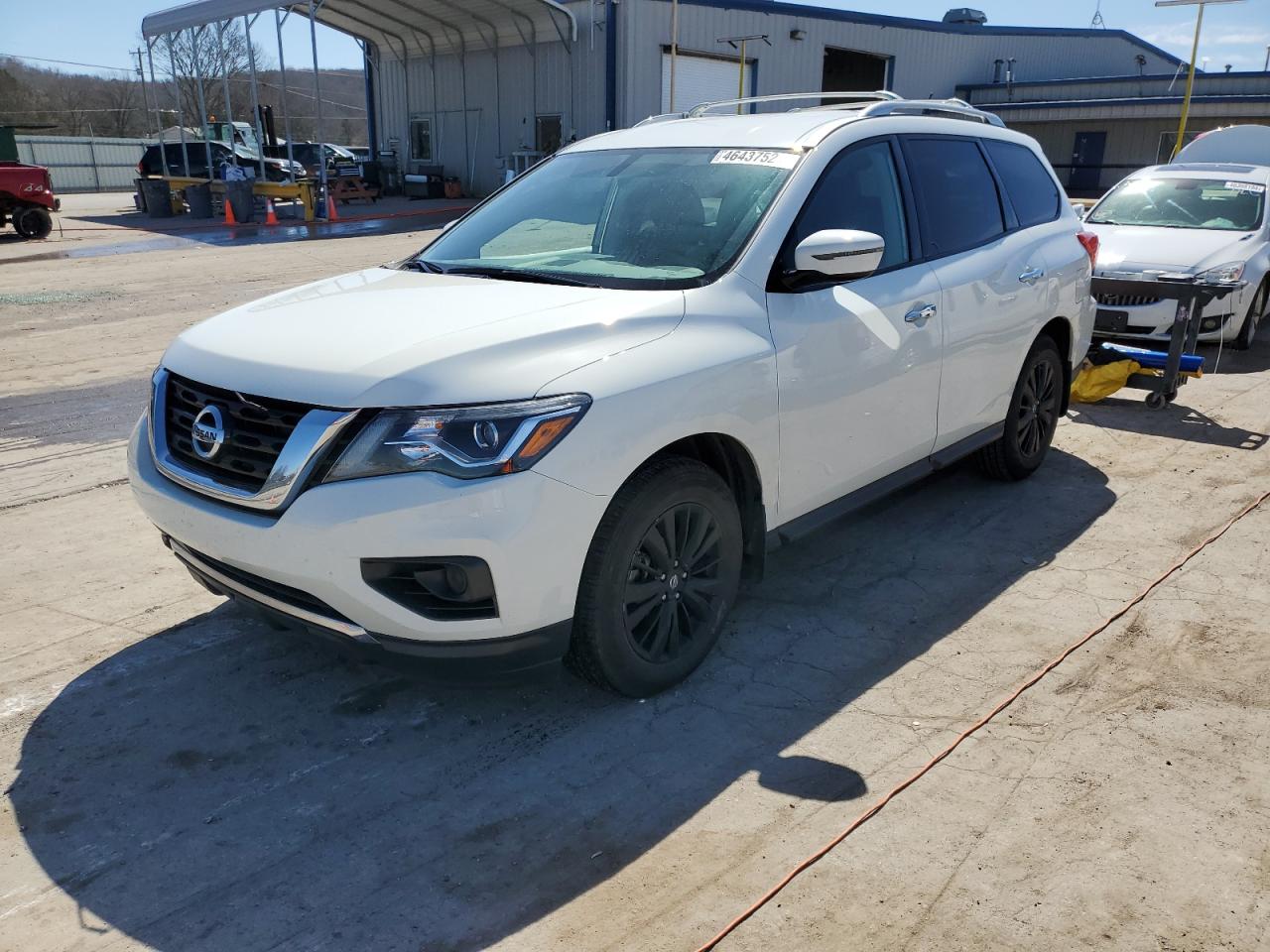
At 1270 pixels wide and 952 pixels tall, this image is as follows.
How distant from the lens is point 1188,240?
32.2ft

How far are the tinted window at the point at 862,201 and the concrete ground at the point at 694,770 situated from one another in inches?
60.4

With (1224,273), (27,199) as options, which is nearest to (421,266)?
(1224,273)

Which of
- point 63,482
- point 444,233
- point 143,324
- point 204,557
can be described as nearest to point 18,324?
point 143,324

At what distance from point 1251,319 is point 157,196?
24610 mm

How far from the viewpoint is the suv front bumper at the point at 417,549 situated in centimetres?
287

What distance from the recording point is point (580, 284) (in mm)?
3736

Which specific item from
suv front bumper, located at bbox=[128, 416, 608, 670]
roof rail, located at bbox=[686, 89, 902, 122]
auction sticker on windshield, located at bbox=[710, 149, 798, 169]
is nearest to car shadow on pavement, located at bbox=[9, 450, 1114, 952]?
suv front bumper, located at bbox=[128, 416, 608, 670]

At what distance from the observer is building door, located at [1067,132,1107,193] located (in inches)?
1500

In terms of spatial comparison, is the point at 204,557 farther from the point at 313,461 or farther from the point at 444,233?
the point at 444,233

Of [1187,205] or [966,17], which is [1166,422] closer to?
[1187,205]

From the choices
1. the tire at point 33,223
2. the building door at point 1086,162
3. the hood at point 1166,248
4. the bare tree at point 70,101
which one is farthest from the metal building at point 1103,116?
the bare tree at point 70,101

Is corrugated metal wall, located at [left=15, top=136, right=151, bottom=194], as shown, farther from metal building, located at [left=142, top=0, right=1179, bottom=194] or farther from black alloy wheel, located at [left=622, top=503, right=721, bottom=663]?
black alloy wheel, located at [left=622, top=503, right=721, bottom=663]

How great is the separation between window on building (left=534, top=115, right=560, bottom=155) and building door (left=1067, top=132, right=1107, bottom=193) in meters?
20.4

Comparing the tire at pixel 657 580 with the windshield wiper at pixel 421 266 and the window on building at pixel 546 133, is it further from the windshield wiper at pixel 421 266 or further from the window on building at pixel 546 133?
the window on building at pixel 546 133
